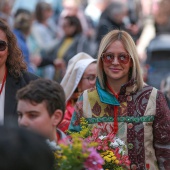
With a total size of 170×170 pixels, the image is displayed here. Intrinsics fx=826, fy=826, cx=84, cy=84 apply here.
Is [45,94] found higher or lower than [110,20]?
lower

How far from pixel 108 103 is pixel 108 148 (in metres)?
0.92

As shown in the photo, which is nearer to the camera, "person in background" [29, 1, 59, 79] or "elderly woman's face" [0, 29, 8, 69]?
"elderly woman's face" [0, 29, 8, 69]

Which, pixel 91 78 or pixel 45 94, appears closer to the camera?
pixel 45 94

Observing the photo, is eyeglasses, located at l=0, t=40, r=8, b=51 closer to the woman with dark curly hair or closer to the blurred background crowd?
the woman with dark curly hair

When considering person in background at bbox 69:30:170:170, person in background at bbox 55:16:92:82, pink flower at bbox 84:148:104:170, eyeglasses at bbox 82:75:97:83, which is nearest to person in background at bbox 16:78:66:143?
pink flower at bbox 84:148:104:170

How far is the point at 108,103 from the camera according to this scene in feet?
22.8

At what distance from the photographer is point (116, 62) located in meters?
7.16

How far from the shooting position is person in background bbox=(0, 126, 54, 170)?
341cm

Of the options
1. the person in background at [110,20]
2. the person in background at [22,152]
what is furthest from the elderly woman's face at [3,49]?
the person in background at [110,20]

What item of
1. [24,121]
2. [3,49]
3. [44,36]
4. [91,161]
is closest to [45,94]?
[24,121]

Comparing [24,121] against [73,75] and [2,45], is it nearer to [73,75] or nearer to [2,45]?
[2,45]

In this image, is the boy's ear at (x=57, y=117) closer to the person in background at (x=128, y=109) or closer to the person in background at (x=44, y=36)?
the person in background at (x=128, y=109)

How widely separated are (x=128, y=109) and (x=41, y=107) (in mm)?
1765

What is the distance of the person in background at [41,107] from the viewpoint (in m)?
5.30
